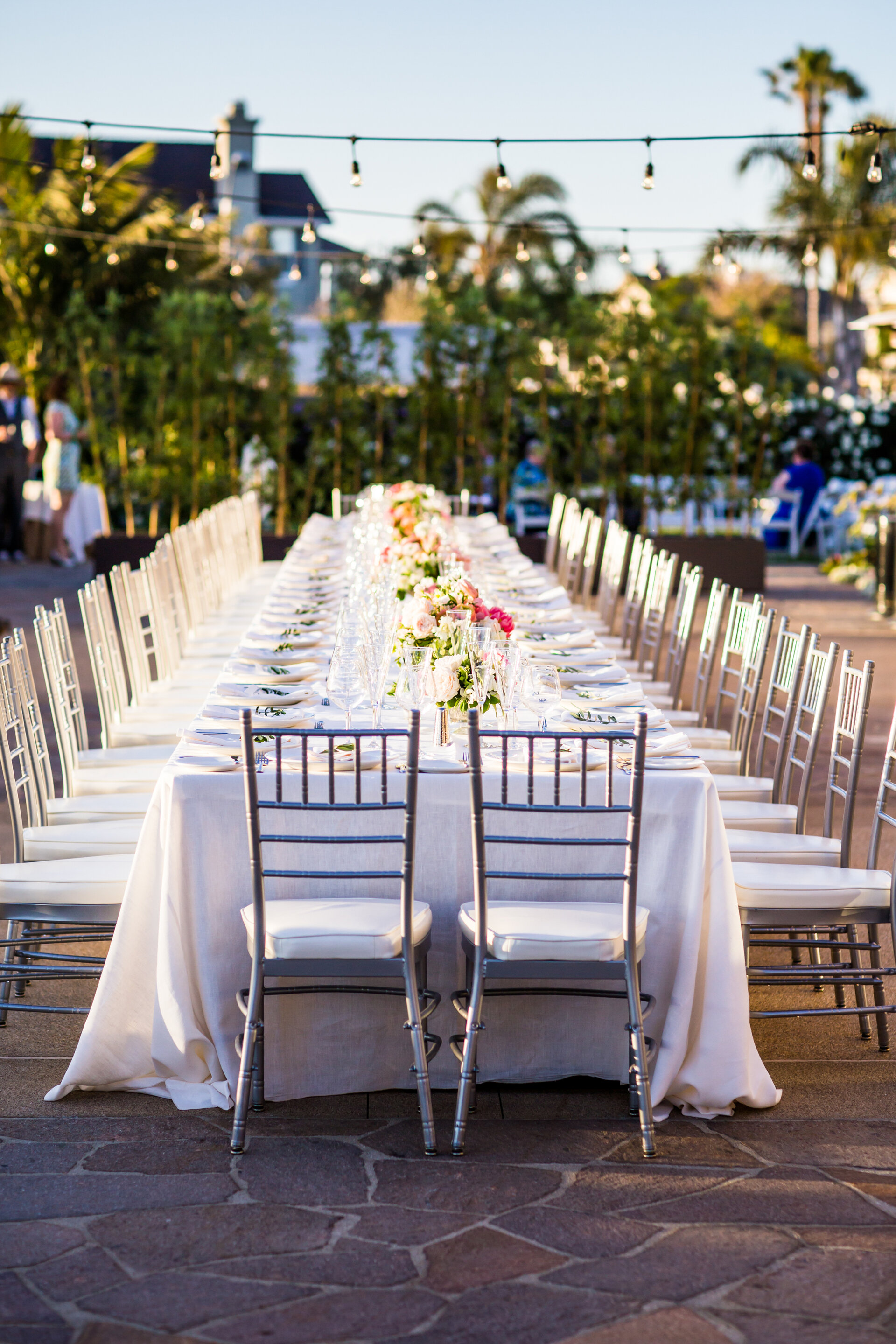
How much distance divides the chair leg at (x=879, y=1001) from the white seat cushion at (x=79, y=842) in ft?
6.33

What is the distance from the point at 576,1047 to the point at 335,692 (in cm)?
120

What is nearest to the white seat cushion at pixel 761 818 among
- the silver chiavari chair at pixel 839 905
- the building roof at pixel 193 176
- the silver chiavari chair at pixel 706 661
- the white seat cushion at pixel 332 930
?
the silver chiavari chair at pixel 839 905

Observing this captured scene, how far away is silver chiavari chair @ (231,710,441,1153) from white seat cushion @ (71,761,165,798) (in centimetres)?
129

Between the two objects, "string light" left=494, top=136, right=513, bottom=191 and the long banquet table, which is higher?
"string light" left=494, top=136, right=513, bottom=191

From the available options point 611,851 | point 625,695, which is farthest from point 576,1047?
point 625,695

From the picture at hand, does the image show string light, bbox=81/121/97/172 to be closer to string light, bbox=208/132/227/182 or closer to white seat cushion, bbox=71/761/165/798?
string light, bbox=208/132/227/182

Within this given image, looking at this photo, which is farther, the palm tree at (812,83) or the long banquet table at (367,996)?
the palm tree at (812,83)

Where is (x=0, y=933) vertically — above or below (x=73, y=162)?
below

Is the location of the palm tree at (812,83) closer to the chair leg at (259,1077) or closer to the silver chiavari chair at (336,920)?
the silver chiavari chair at (336,920)

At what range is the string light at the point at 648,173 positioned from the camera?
6785 millimetres

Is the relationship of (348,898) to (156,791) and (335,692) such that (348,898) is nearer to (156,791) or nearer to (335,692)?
(156,791)

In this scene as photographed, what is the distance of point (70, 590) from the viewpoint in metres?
12.3

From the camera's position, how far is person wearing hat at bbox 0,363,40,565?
13953mm

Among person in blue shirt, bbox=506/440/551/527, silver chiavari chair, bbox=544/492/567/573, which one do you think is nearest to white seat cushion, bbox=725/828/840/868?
silver chiavari chair, bbox=544/492/567/573
